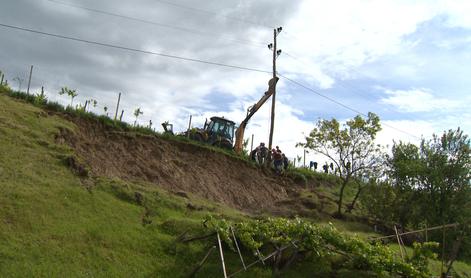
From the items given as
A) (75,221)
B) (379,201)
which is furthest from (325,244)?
(379,201)

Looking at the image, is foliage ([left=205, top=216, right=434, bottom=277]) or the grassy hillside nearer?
the grassy hillside

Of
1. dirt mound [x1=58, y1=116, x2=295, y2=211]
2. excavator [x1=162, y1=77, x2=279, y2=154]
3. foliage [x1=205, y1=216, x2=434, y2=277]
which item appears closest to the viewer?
foliage [x1=205, y1=216, x2=434, y2=277]

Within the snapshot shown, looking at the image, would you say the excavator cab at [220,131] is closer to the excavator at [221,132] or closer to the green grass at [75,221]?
the excavator at [221,132]

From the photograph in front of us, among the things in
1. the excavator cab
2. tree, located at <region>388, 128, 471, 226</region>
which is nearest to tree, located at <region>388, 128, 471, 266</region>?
tree, located at <region>388, 128, 471, 226</region>

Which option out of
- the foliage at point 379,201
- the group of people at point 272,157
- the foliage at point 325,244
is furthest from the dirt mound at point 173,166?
the foliage at point 325,244

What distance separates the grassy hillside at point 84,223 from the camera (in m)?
10.7

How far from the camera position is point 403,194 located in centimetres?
2150

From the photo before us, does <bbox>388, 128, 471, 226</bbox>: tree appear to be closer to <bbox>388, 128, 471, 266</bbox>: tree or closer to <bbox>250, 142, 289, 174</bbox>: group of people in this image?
<bbox>388, 128, 471, 266</bbox>: tree

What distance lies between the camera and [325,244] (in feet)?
40.4

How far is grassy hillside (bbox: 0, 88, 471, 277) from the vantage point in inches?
421

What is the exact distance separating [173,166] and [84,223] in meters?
9.28

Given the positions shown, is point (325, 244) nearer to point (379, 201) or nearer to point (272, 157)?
point (379, 201)

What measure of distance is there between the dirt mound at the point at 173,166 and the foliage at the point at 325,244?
7040 millimetres

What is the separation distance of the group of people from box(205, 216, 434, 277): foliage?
14.9 metres
